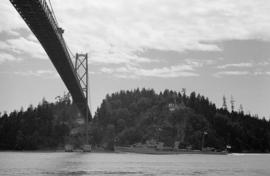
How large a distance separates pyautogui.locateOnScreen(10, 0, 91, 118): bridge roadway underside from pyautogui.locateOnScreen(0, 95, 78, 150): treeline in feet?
234

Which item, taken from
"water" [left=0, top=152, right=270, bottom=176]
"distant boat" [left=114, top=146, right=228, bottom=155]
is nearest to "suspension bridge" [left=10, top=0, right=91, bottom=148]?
"water" [left=0, top=152, right=270, bottom=176]

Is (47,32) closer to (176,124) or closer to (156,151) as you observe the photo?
(156,151)

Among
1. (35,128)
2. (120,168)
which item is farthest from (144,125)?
(120,168)

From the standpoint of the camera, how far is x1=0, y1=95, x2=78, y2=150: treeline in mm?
118938

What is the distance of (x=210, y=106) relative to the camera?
150625 millimetres

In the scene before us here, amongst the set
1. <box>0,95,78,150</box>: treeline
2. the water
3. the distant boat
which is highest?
<box>0,95,78,150</box>: treeline

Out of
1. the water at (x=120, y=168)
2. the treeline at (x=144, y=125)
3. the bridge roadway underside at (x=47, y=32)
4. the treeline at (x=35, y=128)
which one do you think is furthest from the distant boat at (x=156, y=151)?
the bridge roadway underside at (x=47, y=32)

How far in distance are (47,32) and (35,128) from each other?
9829 cm

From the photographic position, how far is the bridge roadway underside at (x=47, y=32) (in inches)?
1033

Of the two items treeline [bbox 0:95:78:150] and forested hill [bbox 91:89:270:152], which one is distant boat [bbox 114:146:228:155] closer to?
forested hill [bbox 91:89:270:152]

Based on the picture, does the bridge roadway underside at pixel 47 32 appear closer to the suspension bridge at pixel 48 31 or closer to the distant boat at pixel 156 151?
the suspension bridge at pixel 48 31

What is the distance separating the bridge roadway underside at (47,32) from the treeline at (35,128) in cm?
7127

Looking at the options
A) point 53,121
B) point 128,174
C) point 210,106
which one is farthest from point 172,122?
point 128,174

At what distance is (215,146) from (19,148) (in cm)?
5582
